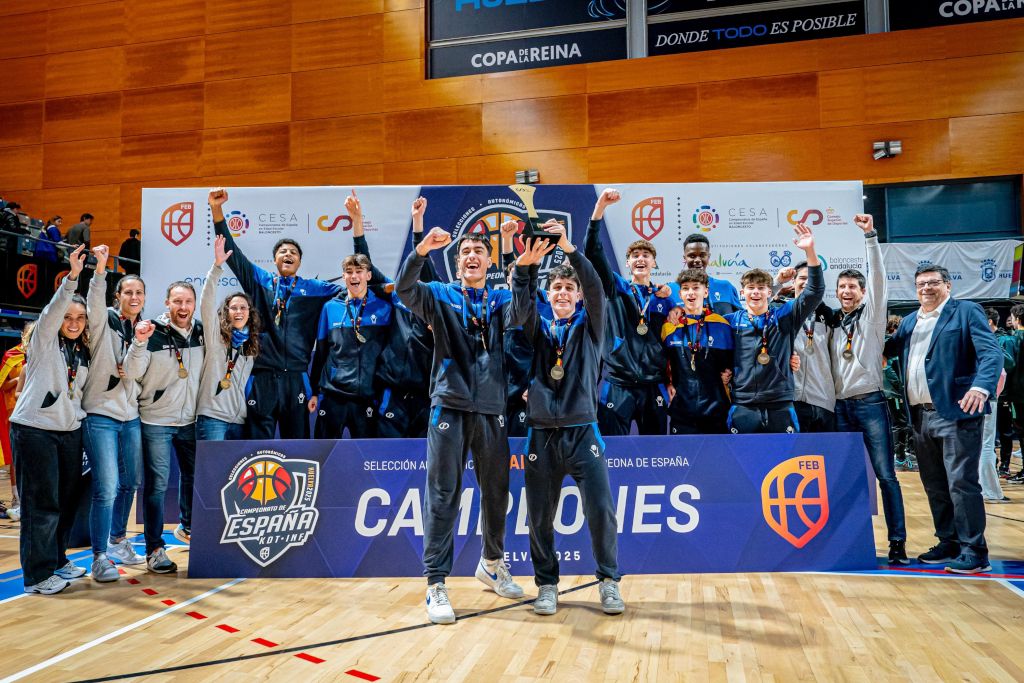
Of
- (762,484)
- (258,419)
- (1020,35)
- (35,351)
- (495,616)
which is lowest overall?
(495,616)

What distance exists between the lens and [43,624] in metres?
3.49

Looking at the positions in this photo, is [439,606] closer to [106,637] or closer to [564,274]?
[106,637]

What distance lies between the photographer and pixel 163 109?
13.0 meters

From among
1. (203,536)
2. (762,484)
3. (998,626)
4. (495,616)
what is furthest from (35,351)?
(998,626)

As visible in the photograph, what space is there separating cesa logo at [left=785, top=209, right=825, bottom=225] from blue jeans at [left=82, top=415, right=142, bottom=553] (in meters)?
4.85

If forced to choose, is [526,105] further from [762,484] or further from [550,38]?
[762,484]

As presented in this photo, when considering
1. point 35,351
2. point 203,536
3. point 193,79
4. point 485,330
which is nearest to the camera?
point 485,330

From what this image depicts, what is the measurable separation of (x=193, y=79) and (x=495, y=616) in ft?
39.8

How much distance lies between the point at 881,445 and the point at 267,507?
12.2 ft

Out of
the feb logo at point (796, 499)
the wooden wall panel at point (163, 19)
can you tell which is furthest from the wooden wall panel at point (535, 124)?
the feb logo at point (796, 499)

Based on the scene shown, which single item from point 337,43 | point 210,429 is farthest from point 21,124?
point 210,429

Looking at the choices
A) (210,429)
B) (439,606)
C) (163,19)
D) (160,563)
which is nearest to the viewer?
(439,606)

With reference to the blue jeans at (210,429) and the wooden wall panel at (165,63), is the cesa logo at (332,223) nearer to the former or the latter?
the blue jeans at (210,429)

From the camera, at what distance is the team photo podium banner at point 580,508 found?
172 inches
